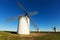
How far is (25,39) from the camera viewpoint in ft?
132

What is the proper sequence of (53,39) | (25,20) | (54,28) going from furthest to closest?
(54,28)
(25,20)
(53,39)

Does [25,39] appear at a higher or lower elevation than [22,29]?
lower

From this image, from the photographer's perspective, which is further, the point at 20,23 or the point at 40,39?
the point at 20,23

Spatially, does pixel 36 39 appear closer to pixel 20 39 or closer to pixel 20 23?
pixel 20 39

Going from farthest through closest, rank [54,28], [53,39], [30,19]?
[54,28] → [30,19] → [53,39]

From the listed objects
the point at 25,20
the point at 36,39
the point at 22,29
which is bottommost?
the point at 36,39

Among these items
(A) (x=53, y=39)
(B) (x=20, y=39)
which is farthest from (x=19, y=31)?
(A) (x=53, y=39)

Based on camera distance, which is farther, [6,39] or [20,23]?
[20,23]

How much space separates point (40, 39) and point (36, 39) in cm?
136

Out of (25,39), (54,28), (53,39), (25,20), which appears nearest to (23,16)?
(25,20)

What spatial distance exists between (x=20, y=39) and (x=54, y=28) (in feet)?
120

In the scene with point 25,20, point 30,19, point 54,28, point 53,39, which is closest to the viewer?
point 53,39

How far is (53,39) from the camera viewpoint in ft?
129

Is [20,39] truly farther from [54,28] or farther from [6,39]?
[54,28]
